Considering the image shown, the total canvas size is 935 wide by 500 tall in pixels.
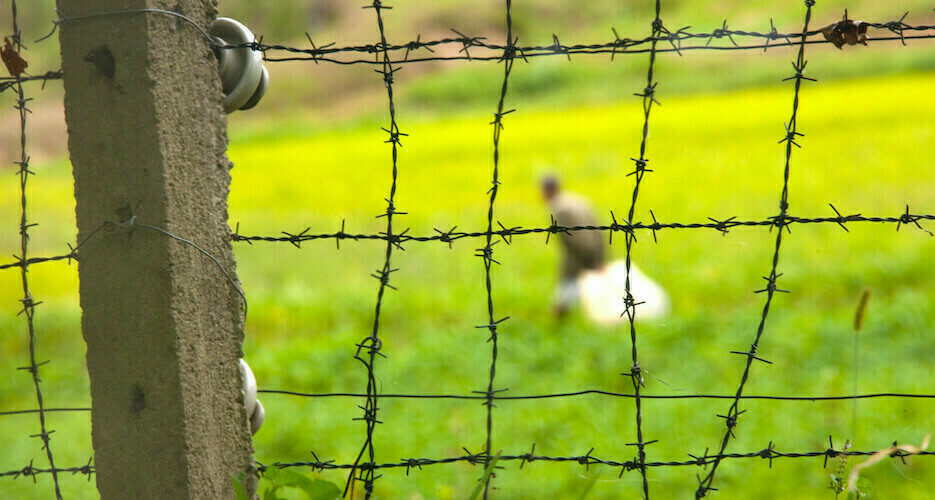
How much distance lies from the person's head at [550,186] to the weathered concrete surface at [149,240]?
6078 millimetres

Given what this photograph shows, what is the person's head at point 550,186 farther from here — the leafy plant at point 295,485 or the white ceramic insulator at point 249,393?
the leafy plant at point 295,485

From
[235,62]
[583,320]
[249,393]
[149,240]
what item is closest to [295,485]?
[249,393]

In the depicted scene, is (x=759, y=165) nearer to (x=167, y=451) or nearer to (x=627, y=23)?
(x=627, y=23)

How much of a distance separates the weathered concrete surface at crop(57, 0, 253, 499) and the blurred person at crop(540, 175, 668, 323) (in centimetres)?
567

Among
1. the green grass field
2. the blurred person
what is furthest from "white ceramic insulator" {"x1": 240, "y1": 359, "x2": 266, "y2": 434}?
the blurred person

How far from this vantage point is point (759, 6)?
1541cm

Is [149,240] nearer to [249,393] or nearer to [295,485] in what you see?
[249,393]

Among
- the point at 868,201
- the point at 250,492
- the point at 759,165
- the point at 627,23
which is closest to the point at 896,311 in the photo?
the point at 868,201

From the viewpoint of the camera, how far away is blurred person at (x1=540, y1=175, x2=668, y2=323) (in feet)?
23.0

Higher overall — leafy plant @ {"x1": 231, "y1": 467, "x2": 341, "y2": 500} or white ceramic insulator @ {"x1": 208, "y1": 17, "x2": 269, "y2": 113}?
white ceramic insulator @ {"x1": 208, "y1": 17, "x2": 269, "y2": 113}

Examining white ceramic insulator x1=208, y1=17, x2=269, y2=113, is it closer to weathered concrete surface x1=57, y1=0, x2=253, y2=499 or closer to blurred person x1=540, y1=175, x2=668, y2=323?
weathered concrete surface x1=57, y1=0, x2=253, y2=499

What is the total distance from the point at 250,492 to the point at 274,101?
22.7m

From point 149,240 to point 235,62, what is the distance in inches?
14.9

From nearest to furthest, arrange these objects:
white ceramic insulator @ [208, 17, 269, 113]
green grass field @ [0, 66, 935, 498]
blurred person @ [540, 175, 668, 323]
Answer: white ceramic insulator @ [208, 17, 269, 113] < green grass field @ [0, 66, 935, 498] < blurred person @ [540, 175, 668, 323]
